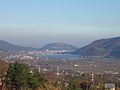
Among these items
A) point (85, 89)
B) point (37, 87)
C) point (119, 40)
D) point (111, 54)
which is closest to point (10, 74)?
point (37, 87)

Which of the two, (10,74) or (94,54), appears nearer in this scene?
(10,74)

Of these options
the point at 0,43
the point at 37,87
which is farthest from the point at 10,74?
the point at 0,43

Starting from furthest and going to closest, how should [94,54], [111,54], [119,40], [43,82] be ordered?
[119,40] → [94,54] → [111,54] → [43,82]

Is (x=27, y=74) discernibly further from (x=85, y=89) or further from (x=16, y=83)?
(x=85, y=89)

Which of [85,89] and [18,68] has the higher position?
[18,68]

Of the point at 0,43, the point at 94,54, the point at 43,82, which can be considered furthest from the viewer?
the point at 0,43

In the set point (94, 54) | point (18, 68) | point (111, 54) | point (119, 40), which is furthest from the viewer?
point (119, 40)

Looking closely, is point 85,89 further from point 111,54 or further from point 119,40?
point 119,40

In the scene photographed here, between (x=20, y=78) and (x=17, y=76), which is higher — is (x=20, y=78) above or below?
below

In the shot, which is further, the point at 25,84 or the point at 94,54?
the point at 94,54
